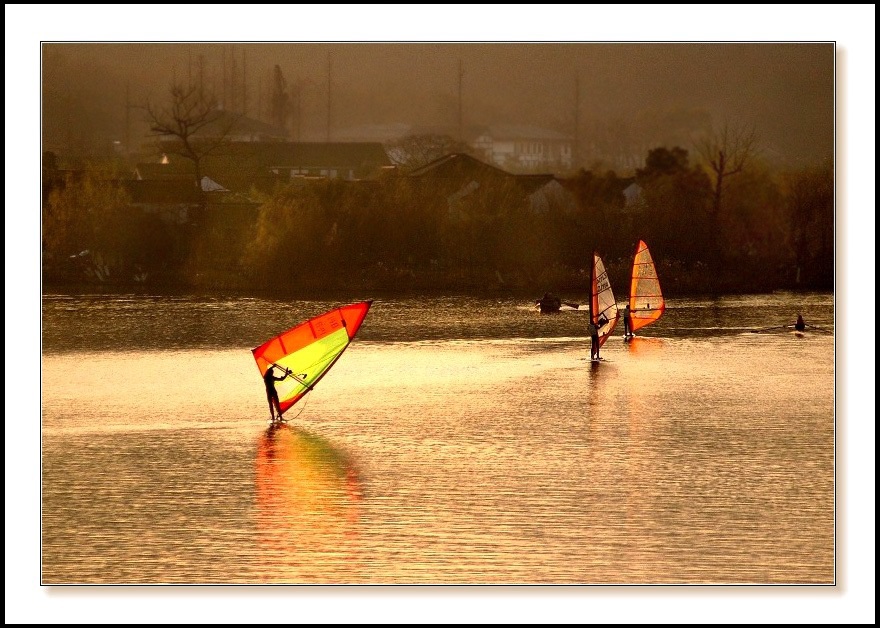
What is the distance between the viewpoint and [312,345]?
1261 centimetres

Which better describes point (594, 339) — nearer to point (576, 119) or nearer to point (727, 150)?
point (727, 150)

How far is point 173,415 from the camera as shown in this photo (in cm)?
1429

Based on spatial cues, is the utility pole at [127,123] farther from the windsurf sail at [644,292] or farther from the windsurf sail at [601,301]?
the windsurf sail at [644,292]

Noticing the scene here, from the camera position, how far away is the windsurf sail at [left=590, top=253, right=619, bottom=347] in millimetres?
18078

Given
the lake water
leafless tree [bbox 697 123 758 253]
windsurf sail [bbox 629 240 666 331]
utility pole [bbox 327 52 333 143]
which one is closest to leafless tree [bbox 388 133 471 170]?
utility pole [bbox 327 52 333 143]

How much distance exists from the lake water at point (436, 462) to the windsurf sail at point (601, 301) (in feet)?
2.23

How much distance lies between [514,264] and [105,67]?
1190cm

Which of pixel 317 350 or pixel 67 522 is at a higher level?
pixel 317 350

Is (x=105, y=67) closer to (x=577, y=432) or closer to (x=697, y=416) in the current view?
(x=577, y=432)

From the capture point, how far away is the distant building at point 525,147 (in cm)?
1256

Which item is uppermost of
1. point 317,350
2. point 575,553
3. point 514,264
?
point 514,264

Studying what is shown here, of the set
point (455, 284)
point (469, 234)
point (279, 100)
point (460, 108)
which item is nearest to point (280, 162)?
point (279, 100)

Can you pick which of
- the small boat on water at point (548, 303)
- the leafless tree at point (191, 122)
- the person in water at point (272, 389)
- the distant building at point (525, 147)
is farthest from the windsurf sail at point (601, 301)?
the leafless tree at point (191, 122)
